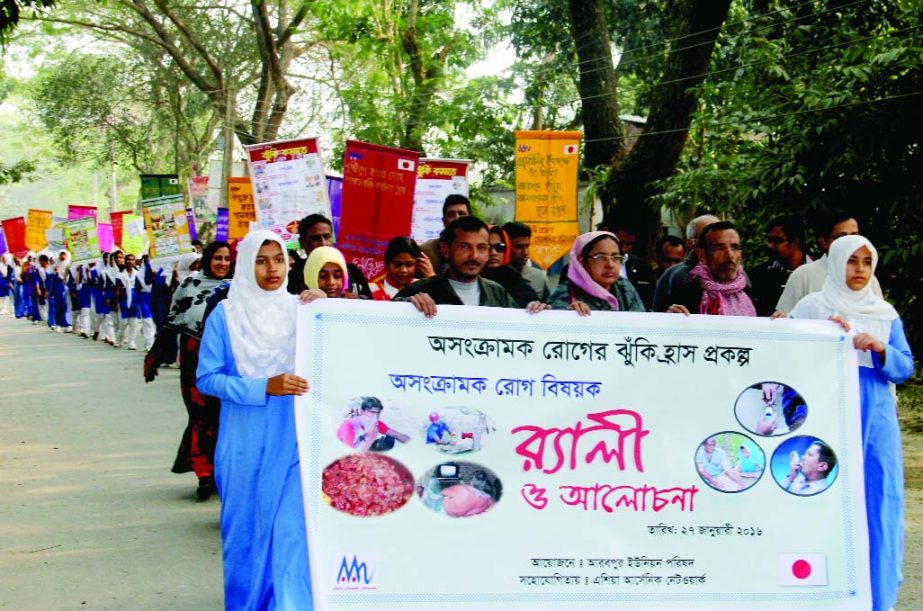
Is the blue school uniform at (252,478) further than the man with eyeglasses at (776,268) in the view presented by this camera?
No

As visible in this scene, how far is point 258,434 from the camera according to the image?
15.4 feet

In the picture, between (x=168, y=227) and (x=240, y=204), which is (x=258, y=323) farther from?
(x=168, y=227)

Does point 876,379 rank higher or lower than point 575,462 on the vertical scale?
higher

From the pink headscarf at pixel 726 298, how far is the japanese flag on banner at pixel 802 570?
52.1 inches

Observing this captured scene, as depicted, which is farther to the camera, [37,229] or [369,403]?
[37,229]

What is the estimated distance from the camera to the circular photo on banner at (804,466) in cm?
485

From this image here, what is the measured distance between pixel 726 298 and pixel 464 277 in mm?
1304

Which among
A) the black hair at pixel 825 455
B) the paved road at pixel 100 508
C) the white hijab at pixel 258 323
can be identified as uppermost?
the white hijab at pixel 258 323

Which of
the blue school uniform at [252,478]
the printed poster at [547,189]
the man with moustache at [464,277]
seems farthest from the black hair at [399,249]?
the printed poster at [547,189]

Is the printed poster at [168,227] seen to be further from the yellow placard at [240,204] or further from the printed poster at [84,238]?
the printed poster at [84,238]

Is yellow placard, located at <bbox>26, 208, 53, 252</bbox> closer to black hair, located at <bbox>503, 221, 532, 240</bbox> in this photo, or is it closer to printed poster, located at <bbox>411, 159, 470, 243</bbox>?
printed poster, located at <bbox>411, 159, 470, 243</bbox>

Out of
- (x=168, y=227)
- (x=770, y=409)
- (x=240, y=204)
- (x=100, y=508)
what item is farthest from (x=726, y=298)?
(x=168, y=227)

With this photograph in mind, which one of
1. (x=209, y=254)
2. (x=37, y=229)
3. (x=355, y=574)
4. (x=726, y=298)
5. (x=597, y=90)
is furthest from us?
(x=37, y=229)

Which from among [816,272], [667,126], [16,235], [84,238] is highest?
[667,126]
